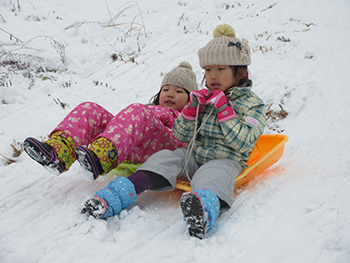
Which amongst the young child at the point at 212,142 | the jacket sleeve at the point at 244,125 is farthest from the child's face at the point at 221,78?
the jacket sleeve at the point at 244,125

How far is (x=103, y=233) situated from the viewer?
1.36m

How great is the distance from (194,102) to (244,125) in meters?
0.37

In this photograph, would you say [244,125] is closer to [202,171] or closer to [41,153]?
[202,171]

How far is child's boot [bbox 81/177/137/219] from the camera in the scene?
4.75 ft

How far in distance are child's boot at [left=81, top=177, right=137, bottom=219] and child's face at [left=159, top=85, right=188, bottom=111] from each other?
109 centimetres

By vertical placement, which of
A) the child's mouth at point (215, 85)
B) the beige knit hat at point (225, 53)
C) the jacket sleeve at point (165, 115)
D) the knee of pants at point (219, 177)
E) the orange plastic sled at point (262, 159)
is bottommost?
the orange plastic sled at point (262, 159)

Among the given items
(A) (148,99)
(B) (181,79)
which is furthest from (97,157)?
(A) (148,99)

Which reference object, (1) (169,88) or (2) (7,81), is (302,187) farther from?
(2) (7,81)

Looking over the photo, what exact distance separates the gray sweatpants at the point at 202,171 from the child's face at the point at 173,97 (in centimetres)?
71

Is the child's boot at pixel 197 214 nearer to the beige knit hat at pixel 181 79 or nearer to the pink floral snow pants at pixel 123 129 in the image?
the pink floral snow pants at pixel 123 129

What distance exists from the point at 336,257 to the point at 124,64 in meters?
4.23

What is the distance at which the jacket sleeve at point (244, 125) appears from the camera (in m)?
1.71

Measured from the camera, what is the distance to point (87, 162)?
61.7 inches

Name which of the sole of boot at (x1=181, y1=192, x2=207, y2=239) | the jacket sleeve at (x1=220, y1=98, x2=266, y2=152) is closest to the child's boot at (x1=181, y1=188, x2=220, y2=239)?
the sole of boot at (x1=181, y1=192, x2=207, y2=239)
